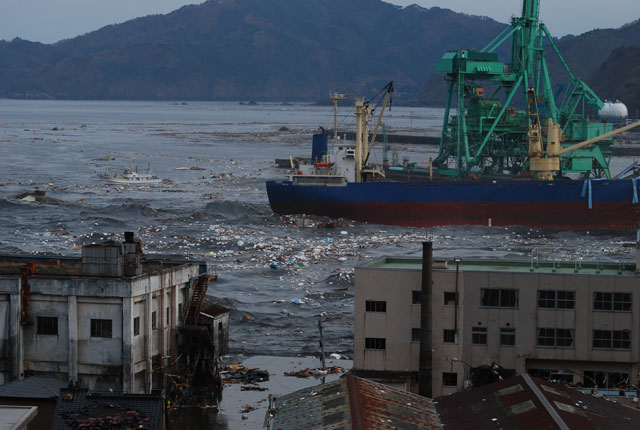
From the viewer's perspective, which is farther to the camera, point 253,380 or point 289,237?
point 289,237

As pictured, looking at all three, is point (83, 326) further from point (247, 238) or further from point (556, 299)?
point (247, 238)

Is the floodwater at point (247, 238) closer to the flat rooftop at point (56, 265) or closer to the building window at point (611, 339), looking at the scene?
the flat rooftop at point (56, 265)

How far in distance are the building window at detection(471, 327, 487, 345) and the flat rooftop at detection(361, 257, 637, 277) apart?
142 cm

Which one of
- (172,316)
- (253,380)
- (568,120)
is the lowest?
(253,380)

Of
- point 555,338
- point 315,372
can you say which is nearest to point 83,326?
point 315,372

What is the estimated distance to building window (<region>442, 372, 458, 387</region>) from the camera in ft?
81.1

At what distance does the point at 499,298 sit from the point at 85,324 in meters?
9.58

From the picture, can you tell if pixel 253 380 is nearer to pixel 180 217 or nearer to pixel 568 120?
pixel 180 217

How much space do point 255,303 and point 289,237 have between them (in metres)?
18.1

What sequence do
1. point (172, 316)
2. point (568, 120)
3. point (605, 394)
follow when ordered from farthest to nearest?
1. point (568, 120)
2. point (172, 316)
3. point (605, 394)

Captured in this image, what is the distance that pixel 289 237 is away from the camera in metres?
56.9

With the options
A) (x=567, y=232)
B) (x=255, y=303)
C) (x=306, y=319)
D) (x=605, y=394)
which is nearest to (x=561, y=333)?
(x=605, y=394)

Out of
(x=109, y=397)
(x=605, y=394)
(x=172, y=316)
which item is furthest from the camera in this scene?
(x=172, y=316)

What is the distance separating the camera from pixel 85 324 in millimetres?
24328
